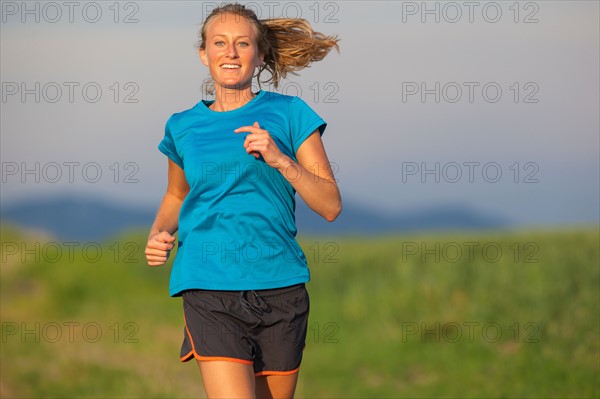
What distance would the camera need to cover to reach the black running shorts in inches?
158

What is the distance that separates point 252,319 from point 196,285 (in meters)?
0.27

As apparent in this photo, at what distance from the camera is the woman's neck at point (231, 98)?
4230mm

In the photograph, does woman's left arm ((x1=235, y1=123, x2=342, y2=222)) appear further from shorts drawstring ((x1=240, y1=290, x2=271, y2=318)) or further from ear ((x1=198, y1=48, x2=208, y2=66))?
ear ((x1=198, y1=48, x2=208, y2=66))

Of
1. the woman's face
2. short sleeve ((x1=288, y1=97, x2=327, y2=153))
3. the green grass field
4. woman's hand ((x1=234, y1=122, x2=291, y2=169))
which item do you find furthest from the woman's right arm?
the green grass field

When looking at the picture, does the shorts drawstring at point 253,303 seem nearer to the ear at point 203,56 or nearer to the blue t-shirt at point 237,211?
the blue t-shirt at point 237,211

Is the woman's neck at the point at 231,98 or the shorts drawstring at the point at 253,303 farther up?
the woman's neck at the point at 231,98

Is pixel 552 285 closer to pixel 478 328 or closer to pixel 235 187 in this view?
pixel 478 328

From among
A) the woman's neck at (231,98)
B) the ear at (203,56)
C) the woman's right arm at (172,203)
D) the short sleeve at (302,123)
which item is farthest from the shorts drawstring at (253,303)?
the ear at (203,56)

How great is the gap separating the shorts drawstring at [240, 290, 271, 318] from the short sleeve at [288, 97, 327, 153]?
633 millimetres

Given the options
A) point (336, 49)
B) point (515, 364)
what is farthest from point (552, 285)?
point (336, 49)

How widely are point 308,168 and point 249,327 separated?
699 mm

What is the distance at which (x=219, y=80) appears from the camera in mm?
4180

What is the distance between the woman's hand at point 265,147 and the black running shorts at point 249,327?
0.58 meters

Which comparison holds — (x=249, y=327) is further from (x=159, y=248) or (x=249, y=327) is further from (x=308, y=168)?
(x=308, y=168)
